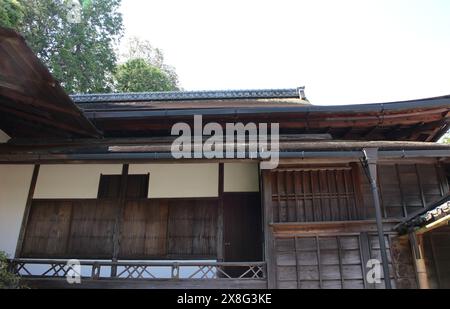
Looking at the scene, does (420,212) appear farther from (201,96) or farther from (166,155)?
(201,96)

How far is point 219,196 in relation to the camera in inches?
295

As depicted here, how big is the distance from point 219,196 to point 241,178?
0.68 metres

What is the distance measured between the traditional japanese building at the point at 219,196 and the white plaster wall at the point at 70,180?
0.02 m

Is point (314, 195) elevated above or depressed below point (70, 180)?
below

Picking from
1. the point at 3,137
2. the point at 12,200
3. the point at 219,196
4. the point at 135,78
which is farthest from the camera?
the point at 135,78

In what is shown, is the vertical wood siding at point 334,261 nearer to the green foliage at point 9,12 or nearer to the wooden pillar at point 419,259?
the wooden pillar at point 419,259

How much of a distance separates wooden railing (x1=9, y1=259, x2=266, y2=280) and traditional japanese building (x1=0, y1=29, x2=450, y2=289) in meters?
0.03

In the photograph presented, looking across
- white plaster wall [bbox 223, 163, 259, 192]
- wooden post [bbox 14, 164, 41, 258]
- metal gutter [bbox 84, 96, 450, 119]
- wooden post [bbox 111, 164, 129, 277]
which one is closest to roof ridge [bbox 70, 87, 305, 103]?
metal gutter [bbox 84, 96, 450, 119]

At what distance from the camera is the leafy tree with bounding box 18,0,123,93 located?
19.5 metres

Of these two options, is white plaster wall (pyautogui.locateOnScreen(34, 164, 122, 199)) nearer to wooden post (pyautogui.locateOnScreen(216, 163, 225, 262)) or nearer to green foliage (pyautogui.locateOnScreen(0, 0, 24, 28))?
wooden post (pyautogui.locateOnScreen(216, 163, 225, 262))

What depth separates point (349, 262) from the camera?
652 cm

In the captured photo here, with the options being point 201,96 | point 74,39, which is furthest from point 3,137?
point 74,39
